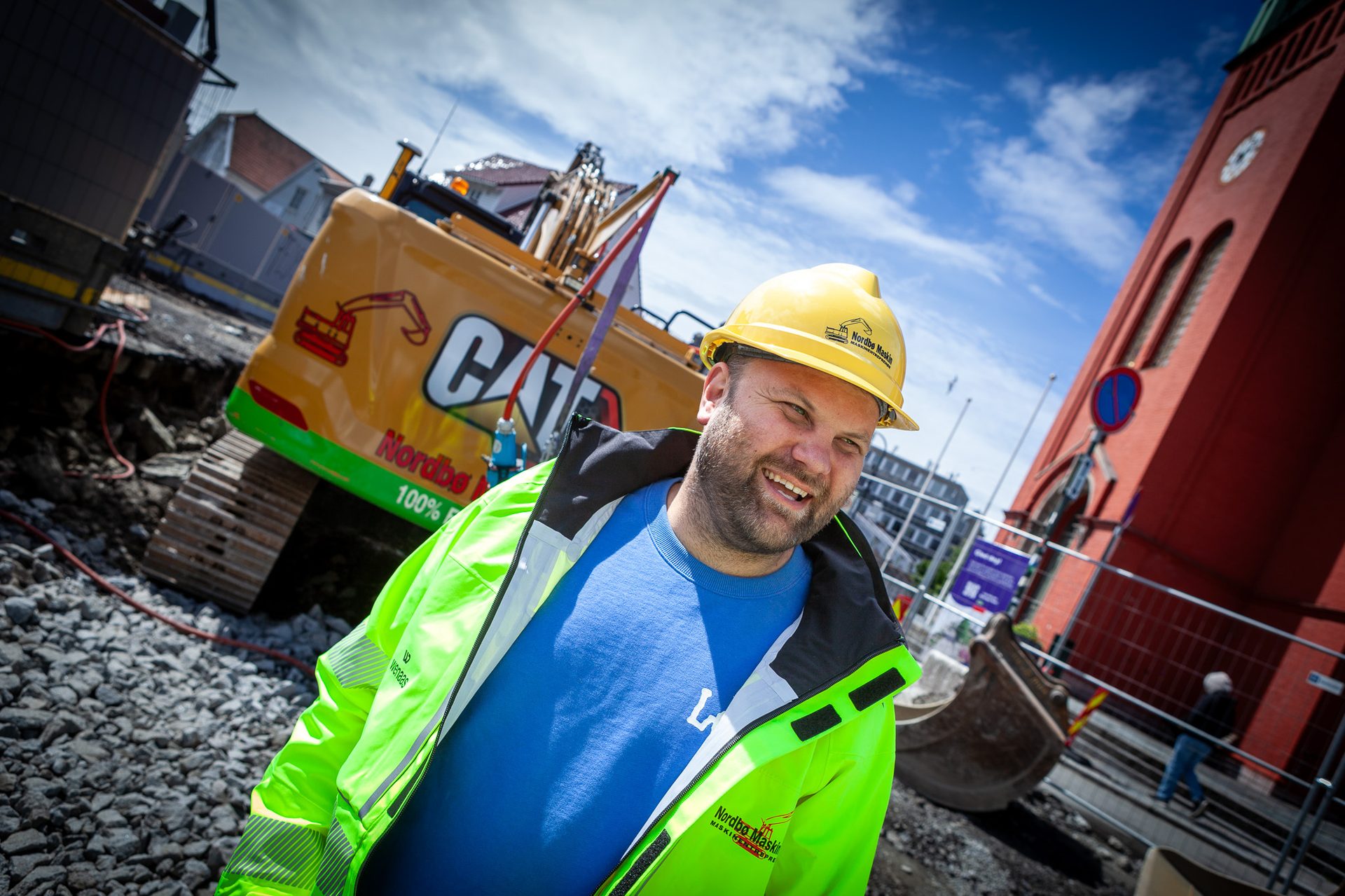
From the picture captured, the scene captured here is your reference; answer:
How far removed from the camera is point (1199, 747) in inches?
296

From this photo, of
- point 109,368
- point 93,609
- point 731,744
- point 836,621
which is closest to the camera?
point 731,744

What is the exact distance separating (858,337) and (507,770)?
4.44 ft

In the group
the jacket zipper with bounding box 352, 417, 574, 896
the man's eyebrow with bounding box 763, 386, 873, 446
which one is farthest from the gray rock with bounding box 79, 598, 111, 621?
the man's eyebrow with bounding box 763, 386, 873, 446

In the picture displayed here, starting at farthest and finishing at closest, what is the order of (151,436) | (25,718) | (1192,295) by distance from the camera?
(1192,295) → (151,436) → (25,718)

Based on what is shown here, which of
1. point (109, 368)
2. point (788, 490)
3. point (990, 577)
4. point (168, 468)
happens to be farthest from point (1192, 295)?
point (109, 368)

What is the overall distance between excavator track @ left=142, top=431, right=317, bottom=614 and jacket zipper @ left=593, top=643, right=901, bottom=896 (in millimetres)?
3569

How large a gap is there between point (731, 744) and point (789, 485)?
24.5 inches

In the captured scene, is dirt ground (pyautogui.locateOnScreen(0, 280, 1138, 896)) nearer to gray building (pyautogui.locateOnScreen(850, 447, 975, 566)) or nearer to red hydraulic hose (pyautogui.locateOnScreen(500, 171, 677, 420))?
red hydraulic hose (pyautogui.locateOnScreen(500, 171, 677, 420))

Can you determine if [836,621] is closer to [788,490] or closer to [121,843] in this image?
[788,490]

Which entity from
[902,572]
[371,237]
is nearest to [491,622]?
[371,237]

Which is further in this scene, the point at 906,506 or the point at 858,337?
the point at 906,506

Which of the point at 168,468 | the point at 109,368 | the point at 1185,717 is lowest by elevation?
the point at 168,468

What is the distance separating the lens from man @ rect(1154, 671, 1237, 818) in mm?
7625

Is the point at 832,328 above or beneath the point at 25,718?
above
